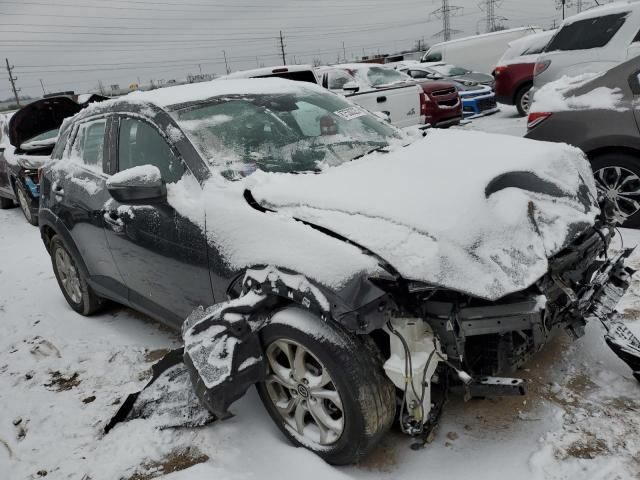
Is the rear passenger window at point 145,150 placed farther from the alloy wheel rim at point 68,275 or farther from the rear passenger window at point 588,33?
the rear passenger window at point 588,33

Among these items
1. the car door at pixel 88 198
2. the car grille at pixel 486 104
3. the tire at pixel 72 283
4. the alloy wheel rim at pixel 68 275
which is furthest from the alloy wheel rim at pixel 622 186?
the car grille at pixel 486 104

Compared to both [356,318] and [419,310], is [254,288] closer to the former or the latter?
[356,318]

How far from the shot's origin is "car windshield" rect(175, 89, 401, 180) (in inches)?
116

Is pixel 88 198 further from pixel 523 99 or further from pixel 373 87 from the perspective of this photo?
pixel 523 99

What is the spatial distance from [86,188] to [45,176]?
3.20 feet

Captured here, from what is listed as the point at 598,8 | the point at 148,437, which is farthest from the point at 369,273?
the point at 598,8

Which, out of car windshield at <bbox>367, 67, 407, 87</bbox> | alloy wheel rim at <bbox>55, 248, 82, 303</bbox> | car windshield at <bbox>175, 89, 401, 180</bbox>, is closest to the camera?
car windshield at <bbox>175, 89, 401, 180</bbox>

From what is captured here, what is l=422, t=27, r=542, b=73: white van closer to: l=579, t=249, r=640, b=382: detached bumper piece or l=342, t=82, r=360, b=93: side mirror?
l=342, t=82, r=360, b=93: side mirror

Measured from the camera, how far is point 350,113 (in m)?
3.69

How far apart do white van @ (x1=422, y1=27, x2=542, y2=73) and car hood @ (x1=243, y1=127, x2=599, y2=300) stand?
16669mm

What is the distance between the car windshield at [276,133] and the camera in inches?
116

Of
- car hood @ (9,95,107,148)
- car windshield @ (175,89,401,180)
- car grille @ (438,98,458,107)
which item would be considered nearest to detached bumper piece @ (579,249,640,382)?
car windshield @ (175,89,401,180)

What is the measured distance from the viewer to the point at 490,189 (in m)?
2.42

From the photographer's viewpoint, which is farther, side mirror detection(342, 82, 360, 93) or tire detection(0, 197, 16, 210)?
tire detection(0, 197, 16, 210)
